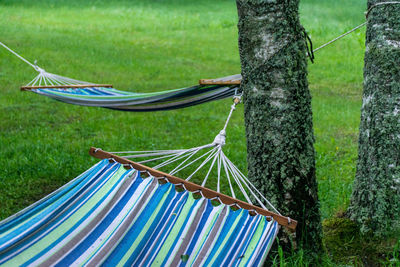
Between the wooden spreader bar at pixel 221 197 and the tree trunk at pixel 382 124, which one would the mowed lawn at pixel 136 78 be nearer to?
the tree trunk at pixel 382 124

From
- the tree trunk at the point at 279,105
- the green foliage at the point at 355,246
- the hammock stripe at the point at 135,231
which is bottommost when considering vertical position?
the green foliage at the point at 355,246

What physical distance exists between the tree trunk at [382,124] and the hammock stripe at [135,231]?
2.69 feet

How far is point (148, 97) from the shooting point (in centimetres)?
319

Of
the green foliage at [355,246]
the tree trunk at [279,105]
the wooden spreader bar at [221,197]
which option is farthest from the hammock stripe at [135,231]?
the green foliage at [355,246]

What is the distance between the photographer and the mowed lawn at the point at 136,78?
388cm

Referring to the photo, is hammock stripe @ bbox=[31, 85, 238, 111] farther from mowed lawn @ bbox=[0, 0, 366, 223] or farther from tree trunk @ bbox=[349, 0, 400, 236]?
tree trunk @ bbox=[349, 0, 400, 236]

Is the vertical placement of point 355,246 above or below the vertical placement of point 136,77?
below

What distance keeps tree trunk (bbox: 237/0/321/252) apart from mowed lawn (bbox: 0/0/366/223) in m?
0.70

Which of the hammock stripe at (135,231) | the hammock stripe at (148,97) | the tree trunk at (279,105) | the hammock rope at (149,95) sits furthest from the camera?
the hammock stripe at (148,97)

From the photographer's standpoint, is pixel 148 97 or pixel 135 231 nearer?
pixel 135 231

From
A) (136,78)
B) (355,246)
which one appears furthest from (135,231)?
(136,78)

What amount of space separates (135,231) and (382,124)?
1.27 metres

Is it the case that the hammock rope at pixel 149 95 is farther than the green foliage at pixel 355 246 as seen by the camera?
Yes

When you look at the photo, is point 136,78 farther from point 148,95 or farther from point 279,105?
point 279,105
